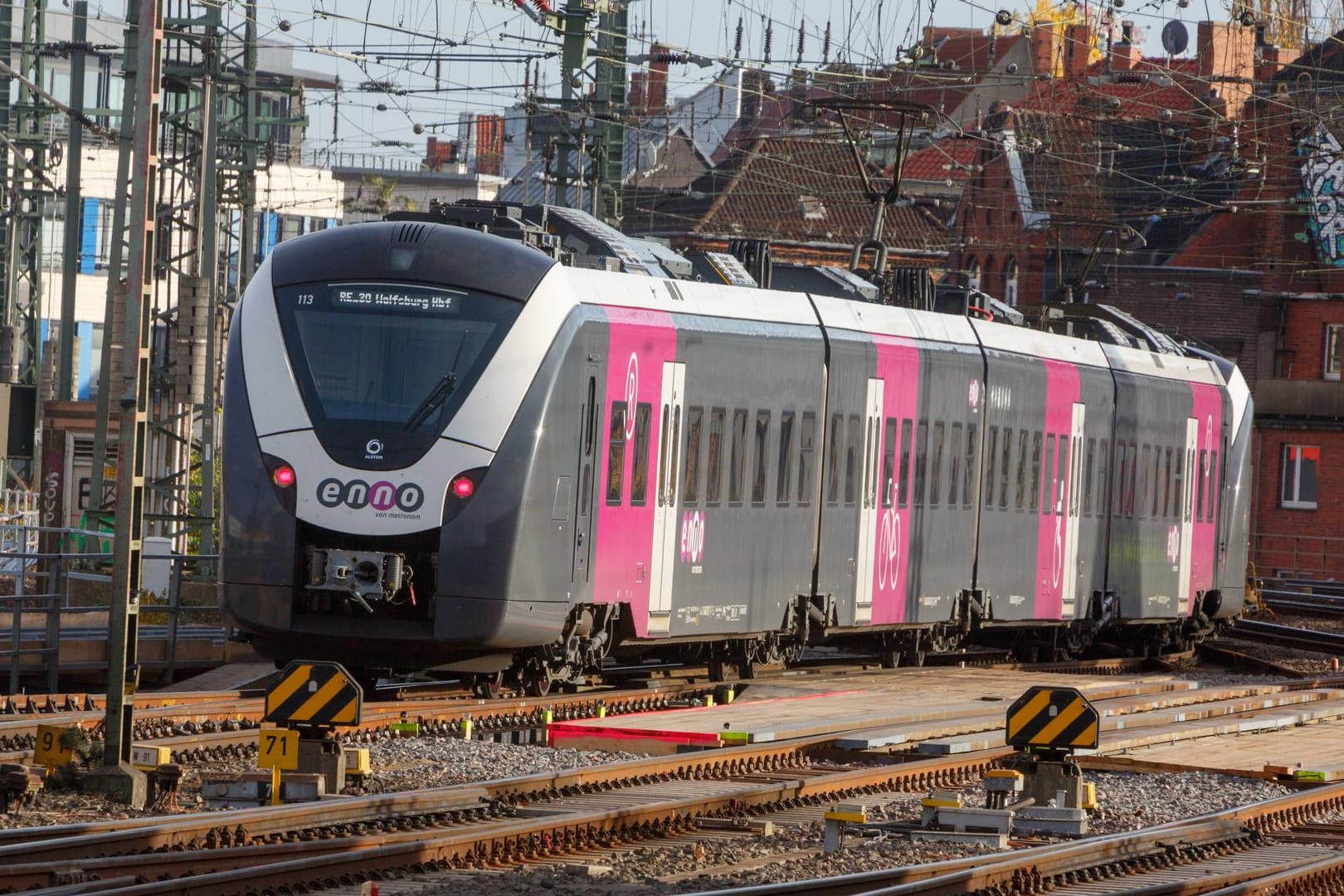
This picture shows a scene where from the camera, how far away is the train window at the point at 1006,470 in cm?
2466

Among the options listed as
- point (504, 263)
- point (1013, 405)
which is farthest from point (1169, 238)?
point (504, 263)

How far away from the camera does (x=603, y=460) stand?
17.2m

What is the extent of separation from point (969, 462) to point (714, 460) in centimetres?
558

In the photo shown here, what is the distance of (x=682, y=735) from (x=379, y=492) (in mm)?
2492

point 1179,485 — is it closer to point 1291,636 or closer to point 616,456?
point 1291,636

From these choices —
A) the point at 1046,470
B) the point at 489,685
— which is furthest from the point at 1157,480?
the point at 489,685

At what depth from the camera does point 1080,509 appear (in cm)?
2686

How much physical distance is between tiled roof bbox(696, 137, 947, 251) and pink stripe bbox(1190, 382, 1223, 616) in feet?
169

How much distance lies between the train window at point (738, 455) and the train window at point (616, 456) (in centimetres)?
191

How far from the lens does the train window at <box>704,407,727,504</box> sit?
18891 millimetres

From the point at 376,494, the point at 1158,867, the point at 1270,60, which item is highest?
the point at 1270,60

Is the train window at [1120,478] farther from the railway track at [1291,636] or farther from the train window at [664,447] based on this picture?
the train window at [664,447]

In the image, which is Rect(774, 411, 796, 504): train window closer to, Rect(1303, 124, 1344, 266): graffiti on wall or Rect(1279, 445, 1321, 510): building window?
Rect(1279, 445, 1321, 510): building window

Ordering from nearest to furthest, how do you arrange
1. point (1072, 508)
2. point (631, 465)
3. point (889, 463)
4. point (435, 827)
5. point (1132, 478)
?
point (435, 827), point (631, 465), point (889, 463), point (1072, 508), point (1132, 478)
